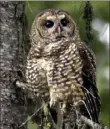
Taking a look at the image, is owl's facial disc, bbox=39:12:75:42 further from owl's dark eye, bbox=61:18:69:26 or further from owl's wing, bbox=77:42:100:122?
owl's wing, bbox=77:42:100:122

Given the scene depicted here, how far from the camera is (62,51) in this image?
18.9 feet

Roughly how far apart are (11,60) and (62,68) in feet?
1.40

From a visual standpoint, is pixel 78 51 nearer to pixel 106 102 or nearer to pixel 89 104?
pixel 89 104

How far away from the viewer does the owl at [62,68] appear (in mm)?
5648

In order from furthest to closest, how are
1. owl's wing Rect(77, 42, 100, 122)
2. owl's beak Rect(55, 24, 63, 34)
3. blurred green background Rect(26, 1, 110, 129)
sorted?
blurred green background Rect(26, 1, 110, 129) → owl's beak Rect(55, 24, 63, 34) → owl's wing Rect(77, 42, 100, 122)

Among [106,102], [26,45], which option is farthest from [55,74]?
[106,102]

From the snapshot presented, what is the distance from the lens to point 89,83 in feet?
18.7

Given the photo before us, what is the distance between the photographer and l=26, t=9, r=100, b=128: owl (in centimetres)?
565

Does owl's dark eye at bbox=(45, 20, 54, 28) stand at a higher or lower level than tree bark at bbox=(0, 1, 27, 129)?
higher

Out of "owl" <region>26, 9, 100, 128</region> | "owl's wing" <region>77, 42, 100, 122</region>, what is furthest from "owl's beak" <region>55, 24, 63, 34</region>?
"owl's wing" <region>77, 42, 100, 122</region>

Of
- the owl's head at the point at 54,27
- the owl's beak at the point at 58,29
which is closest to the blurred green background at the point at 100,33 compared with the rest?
the owl's head at the point at 54,27

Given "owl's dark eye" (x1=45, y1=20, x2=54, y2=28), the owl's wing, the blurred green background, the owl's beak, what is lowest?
the owl's wing

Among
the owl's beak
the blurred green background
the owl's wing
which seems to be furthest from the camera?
the blurred green background

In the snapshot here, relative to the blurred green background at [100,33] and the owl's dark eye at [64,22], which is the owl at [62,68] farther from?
the blurred green background at [100,33]
